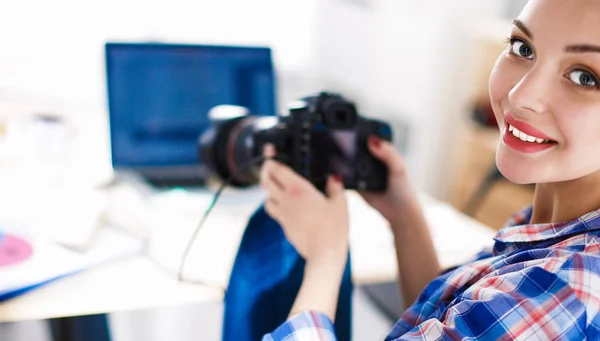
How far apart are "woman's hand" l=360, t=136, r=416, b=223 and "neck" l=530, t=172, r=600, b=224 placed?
268 millimetres

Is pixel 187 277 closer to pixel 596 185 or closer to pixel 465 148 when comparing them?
pixel 596 185

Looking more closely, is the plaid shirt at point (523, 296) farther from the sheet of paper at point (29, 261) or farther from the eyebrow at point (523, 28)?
the sheet of paper at point (29, 261)

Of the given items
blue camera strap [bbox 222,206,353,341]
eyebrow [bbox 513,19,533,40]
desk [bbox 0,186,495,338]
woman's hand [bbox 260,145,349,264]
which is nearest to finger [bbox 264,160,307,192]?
woman's hand [bbox 260,145,349,264]

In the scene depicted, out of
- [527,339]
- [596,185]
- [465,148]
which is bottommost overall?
[465,148]

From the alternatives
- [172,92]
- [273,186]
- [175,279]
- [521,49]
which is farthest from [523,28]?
[172,92]

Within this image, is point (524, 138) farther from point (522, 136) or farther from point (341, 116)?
point (341, 116)

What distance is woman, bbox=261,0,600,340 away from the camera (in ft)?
1.96

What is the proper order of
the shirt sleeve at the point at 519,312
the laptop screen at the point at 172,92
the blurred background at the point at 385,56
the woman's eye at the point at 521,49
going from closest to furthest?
the shirt sleeve at the point at 519,312, the woman's eye at the point at 521,49, the laptop screen at the point at 172,92, the blurred background at the point at 385,56

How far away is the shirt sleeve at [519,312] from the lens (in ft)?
1.92

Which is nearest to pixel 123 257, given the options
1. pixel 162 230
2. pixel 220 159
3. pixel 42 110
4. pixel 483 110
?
pixel 162 230

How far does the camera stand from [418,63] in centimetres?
229

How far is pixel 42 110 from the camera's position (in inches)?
55.6

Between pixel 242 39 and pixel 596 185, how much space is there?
2.10m

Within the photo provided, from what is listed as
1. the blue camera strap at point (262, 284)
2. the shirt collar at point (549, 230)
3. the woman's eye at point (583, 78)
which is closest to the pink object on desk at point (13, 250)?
the blue camera strap at point (262, 284)
